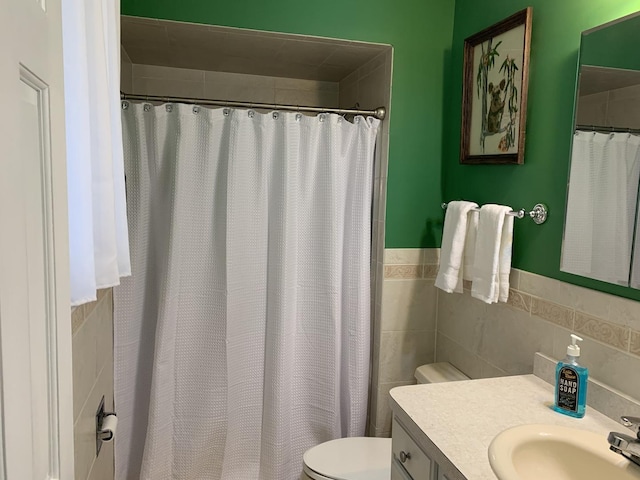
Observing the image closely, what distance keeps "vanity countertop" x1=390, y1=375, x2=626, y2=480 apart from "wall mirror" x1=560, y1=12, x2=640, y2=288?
38 cm

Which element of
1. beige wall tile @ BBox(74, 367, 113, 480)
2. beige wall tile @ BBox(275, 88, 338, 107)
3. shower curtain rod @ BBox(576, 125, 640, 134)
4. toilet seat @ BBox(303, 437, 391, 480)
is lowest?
toilet seat @ BBox(303, 437, 391, 480)

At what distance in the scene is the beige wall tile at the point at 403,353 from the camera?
2.25 metres

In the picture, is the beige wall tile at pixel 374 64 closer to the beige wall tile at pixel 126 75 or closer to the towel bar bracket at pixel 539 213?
the towel bar bracket at pixel 539 213

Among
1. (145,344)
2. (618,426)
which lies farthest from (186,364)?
(618,426)

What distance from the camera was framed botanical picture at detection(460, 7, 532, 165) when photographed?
169 centimetres

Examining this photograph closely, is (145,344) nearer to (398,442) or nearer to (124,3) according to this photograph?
(398,442)

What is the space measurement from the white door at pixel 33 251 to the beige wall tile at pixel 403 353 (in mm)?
1662

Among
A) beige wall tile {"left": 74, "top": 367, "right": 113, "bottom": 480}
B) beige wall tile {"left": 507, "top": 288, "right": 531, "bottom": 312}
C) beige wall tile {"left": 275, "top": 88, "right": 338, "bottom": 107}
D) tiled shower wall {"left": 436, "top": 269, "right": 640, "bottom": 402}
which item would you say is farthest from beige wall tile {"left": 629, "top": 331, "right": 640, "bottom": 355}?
beige wall tile {"left": 275, "top": 88, "right": 338, "bottom": 107}

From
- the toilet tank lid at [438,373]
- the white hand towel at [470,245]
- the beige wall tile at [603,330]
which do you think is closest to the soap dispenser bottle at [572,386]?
the beige wall tile at [603,330]

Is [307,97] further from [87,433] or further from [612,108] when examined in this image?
[87,433]

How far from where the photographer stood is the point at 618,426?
1263 millimetres

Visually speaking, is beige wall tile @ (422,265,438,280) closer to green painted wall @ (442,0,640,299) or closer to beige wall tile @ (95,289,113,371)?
green painted wall @ (442,0,640,299)

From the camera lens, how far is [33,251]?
564 mm

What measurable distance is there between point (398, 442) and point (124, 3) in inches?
71.1
